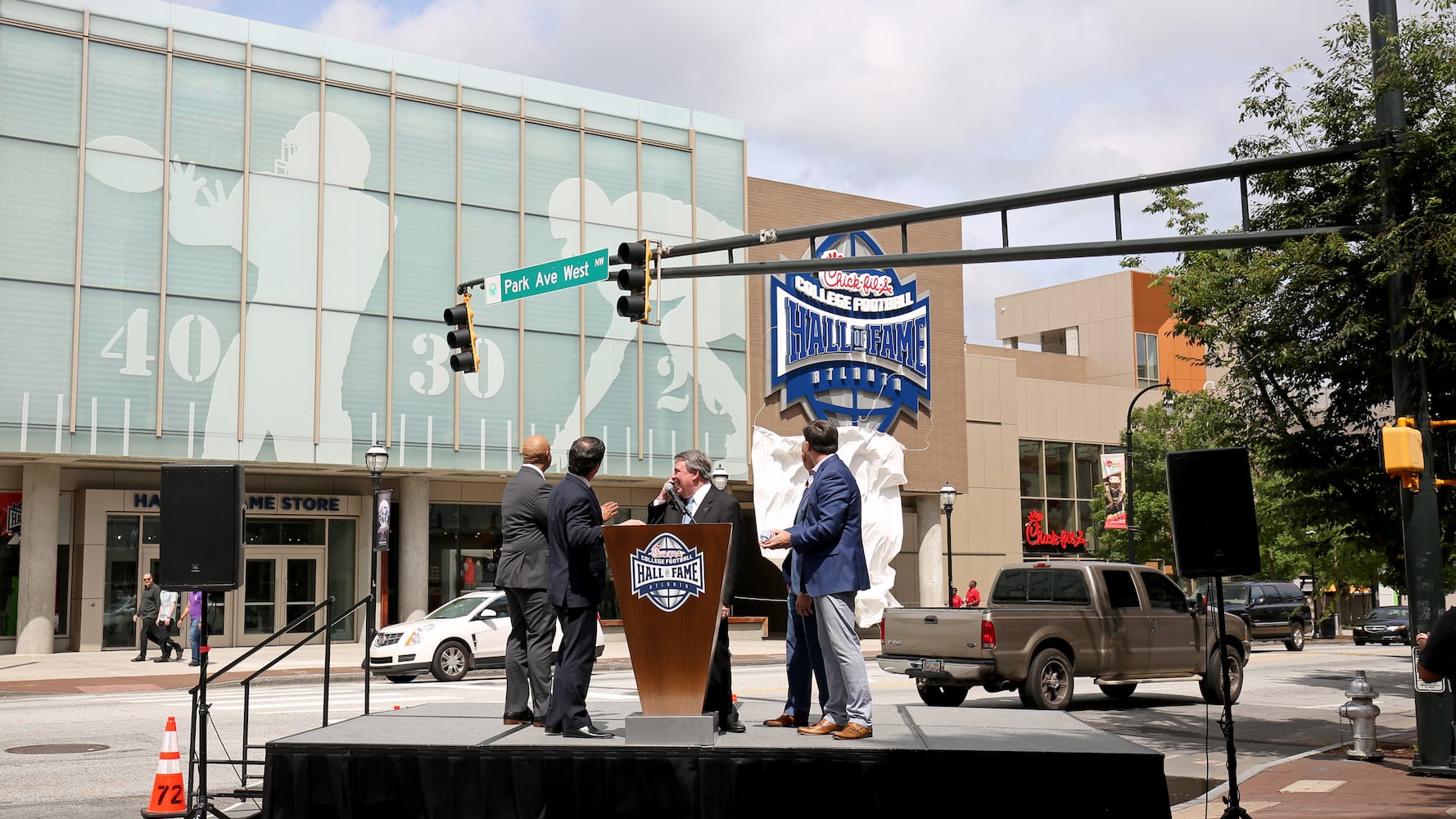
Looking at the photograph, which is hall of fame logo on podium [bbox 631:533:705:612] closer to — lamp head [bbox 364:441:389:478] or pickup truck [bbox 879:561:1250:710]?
pickup truck [bbox 879:561:1250:710]

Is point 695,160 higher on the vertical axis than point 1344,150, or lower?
higher

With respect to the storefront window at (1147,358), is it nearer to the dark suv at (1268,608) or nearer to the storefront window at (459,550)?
the dark suv at (1268,608)

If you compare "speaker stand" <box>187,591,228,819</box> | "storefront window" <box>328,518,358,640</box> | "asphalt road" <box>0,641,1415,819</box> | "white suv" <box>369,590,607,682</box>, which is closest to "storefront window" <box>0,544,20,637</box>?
"storefront window" <box>328,518,358,640</box>

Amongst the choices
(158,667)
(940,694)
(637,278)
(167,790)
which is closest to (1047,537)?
(158,667)

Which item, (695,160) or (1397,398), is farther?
(695,160)

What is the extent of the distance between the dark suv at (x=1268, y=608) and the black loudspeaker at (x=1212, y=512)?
28.6 metres

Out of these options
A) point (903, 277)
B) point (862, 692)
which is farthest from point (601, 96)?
point (862, 692)

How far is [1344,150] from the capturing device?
12180 millimetres

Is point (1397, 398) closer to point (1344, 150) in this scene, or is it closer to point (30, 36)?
point (1344, 150)

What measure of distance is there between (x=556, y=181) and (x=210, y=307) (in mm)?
9426

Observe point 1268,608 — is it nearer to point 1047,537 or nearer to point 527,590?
point 1047,537

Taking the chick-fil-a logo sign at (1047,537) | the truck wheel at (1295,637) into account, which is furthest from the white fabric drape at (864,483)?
the chick-fil-a logo sign at (1047,537)

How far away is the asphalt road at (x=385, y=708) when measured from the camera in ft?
36.8

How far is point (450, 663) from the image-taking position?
21938 millimetres
